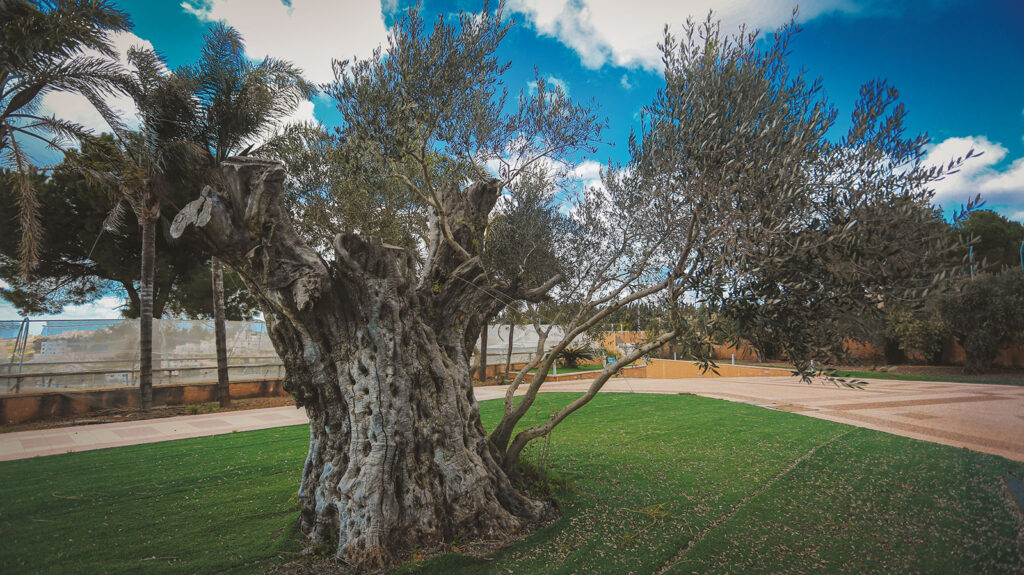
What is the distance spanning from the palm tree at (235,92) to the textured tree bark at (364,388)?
7.93m

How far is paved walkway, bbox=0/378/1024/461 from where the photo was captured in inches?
323

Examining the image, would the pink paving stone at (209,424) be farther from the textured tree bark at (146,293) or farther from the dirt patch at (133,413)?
the textured tree bark at (146,293)

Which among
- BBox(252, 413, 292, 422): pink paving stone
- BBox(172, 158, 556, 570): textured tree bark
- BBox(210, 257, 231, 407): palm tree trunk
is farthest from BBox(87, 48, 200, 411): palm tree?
BBox(172, 158, 556, 570): textured tree bark

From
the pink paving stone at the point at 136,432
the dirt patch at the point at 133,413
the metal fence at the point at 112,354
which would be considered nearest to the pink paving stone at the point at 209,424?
the pink paving stone at the point at 136,432

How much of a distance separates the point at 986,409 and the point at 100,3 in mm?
20338

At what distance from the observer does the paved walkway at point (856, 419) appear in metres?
8.20

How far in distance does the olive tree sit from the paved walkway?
6624 mm

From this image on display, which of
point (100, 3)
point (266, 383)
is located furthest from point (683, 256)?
→ point (266, 383)

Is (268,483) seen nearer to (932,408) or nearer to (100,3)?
(100,3)

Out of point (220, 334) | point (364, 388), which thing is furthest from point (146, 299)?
point (364, 388)

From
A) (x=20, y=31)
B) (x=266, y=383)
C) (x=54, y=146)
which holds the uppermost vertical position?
(x=20, y=31)

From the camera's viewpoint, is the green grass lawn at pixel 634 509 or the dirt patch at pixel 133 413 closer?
the green grass lawn at pixel 634 509

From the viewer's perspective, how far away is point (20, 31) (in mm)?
7477

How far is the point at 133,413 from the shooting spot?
11906 millimetres
